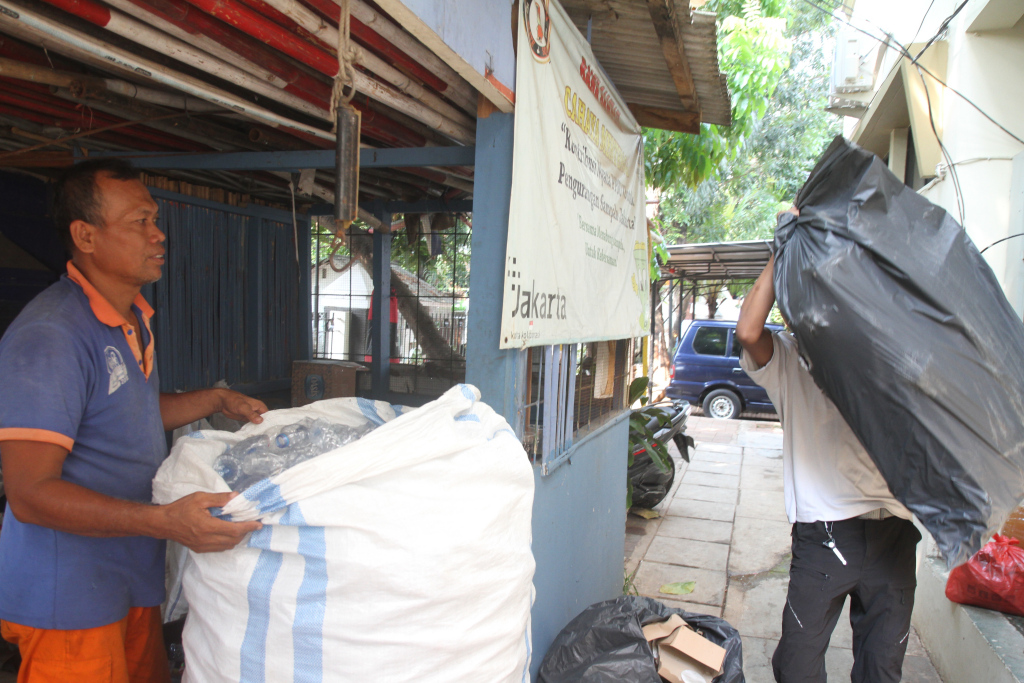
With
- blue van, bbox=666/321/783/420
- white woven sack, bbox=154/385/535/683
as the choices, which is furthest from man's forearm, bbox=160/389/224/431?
blue van, bbox=666/321/783/420

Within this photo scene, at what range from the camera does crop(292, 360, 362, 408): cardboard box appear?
14.3 ft

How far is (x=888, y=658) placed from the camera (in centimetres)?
228

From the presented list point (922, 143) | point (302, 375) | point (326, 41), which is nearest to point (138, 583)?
point (326, 41)

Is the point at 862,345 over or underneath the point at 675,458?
over

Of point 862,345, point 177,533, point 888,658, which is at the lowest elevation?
point 888,658

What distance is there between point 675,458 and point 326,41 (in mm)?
7214

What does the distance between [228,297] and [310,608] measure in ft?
10.7

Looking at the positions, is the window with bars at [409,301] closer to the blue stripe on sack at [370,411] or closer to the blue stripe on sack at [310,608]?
the blue stripe on sack at [370,411]

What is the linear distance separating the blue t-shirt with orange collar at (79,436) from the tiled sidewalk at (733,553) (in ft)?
9.66

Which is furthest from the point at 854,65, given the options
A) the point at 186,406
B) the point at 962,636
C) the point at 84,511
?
the point at 84,511

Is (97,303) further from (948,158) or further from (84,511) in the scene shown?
(948,158)

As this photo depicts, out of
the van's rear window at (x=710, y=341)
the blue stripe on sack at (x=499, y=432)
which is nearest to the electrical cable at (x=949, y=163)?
the blue stripe on sack at (x=499, y=432)

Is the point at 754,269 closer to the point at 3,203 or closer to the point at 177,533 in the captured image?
the point at 3,203

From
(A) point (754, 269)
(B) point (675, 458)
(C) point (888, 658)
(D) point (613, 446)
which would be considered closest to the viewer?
(C) point (888, 658)
